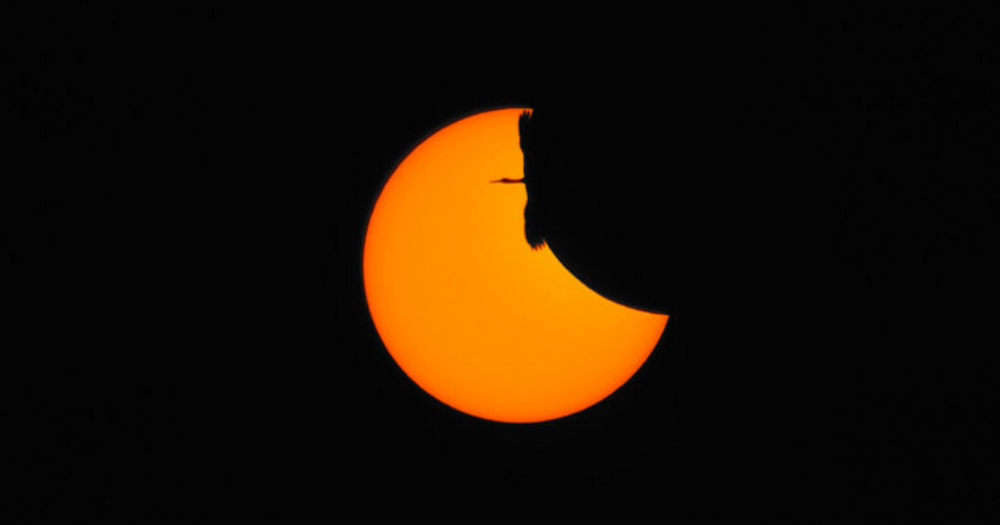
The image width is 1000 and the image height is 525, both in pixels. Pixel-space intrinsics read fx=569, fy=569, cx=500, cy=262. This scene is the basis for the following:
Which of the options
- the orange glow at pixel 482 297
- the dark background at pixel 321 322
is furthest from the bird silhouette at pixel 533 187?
the dark background at pixel 321 322

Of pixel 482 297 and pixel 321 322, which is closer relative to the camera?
pixel 482 297

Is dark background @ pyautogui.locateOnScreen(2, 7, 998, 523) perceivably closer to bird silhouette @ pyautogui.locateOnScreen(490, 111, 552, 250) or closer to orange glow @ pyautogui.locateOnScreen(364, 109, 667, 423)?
orange glow @ pyautogui.locateOnScreen(364, 109, 667, 423)

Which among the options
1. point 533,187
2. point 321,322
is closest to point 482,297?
point 533,187

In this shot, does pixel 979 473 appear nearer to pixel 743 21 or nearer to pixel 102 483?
pixel 743 21

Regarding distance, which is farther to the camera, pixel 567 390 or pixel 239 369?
pixel 239 369

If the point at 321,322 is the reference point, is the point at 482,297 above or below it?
below

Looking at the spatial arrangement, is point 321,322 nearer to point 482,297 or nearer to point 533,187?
point 482,297

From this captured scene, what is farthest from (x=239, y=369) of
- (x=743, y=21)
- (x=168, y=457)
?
(x=743, y=21)
